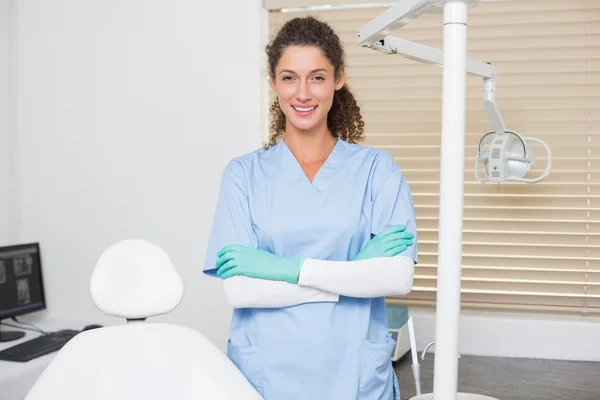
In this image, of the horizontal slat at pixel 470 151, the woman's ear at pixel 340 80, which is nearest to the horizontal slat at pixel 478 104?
the horizontal slat at pixel 470 151

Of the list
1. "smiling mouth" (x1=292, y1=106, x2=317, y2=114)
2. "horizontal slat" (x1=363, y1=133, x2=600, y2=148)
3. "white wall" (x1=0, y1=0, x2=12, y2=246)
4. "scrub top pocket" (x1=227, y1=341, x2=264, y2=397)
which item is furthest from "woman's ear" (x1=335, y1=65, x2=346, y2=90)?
"white wall" (x1=0, y1=0, x2=12, y2=246)

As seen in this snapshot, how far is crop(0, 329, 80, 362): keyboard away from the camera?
97.1 inches

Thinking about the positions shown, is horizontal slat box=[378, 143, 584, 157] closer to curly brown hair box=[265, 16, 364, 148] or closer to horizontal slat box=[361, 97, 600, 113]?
horizontal slat box=[361, 97, 600, 113]

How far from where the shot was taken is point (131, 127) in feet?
9.37

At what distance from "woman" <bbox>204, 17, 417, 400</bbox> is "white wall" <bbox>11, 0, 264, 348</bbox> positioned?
1.09 metres

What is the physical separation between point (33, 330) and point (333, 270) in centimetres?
185

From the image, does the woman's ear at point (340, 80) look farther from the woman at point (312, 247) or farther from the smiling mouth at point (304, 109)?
the smiling mouth at point (304, 109)

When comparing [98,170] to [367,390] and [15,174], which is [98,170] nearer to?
[15,174]

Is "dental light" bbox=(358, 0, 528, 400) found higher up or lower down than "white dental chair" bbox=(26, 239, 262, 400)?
higher up

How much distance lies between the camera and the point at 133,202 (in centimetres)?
287

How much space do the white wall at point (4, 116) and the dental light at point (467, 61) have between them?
6.37 feet

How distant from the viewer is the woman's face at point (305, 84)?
5.16 feet

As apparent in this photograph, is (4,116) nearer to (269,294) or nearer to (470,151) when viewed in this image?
(470,151)

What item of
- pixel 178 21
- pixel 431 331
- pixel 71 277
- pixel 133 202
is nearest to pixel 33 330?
pixel 71 277
